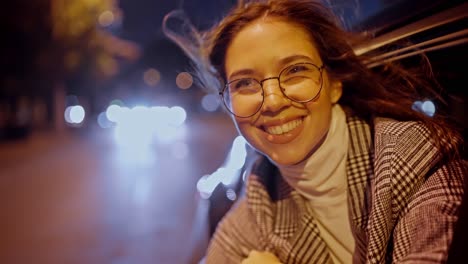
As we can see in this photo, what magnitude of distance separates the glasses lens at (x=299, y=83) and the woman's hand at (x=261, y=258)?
65cm

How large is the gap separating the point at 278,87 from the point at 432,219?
2.37ft

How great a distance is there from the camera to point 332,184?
163 cm

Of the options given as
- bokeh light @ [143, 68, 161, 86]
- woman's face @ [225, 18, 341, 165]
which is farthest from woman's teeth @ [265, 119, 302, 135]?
bokeh light @ [143, 68, 161, 86]

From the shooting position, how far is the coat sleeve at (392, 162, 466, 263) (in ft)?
3.53

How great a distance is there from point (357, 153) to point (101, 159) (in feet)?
40.1

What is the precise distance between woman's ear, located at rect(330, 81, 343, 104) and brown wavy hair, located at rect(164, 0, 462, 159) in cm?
2

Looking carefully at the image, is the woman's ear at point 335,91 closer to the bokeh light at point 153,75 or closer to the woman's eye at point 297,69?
the woman's eye at point 297,69

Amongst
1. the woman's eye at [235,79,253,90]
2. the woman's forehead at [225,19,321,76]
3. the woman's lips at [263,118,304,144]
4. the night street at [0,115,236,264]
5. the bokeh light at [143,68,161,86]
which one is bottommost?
the night street at [0,115,236,264]

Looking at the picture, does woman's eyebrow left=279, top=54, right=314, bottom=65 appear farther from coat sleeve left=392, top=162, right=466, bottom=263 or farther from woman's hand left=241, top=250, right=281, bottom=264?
woman's hand left=241, top=250, right=281, bottom=264

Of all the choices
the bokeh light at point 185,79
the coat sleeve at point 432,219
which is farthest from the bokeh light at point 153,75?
the coat sleeve at point 432,219

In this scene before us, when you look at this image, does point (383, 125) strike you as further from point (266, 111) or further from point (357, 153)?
point (266, 111)

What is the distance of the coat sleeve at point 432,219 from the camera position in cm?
108

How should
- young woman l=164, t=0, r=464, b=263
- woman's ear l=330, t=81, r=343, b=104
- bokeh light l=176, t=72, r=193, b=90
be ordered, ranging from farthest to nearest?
bokeh light l=176, t=72, r=193, b=90
woman's ear l=330, t=81, r=343, b=104
young woman l=164, t=0, r=464, b=263

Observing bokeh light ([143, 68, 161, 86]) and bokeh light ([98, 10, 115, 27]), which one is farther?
bokeh light ([98, 10, 115, 27])
